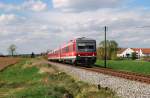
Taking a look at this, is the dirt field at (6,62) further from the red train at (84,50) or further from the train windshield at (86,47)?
the train windshield at (86,47)

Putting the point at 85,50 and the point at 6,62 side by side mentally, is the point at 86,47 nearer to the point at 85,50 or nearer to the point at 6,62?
the point at 85,50

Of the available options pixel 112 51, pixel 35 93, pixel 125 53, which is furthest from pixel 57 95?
pixel 125 53

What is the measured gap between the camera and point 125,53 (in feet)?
589

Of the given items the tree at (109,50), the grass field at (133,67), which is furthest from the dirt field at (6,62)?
the tree at (109,50)

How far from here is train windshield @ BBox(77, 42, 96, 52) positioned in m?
41.1

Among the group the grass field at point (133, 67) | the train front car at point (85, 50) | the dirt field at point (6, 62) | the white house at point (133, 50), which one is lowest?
the grass field at point (133, 67)

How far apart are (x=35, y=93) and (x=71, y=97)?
2120 mm

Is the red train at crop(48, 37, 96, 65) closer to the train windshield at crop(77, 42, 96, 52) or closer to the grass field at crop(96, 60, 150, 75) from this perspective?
the train windshield at crop(77, 42, 96, 52)

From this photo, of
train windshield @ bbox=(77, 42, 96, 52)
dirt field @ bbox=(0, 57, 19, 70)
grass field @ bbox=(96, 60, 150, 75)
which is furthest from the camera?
dirt field @ bbox=(0, 57, 19, 70)

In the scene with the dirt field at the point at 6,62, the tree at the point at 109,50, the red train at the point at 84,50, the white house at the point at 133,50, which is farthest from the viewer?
the white house at the point at 133,50

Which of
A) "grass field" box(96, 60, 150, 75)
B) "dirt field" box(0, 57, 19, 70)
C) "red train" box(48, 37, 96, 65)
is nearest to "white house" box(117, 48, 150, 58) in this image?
"dirt field" box(0, 57, 19, 70)

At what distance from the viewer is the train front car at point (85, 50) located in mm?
40656

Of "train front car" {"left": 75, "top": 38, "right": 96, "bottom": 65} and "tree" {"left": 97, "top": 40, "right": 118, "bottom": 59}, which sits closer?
"train front car" {"left": 75, "top": 38, "right": 96, "bottom": 65}

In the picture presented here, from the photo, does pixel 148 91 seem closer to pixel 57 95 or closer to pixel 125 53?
pixel 57 95
